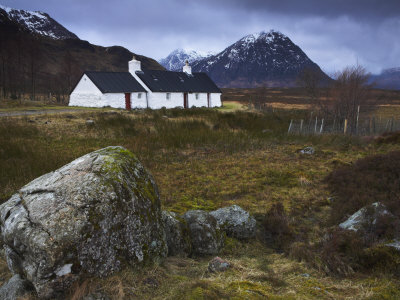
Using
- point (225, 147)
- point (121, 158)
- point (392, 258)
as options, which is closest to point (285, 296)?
point (392, 258)

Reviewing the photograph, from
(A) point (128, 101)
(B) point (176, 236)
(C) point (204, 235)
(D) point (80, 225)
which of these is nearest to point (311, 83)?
(A) point (128, 101)

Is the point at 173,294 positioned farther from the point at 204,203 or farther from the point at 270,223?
the point at 204,203

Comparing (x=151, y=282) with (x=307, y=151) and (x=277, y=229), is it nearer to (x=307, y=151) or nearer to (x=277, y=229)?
(x=277, y=229)

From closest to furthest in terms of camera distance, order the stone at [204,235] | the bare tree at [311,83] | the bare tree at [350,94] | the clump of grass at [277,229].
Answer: the stone at [204,235], the clump of grass at [277,229], the bare tree at [350,94], the bare tree at [311,83]

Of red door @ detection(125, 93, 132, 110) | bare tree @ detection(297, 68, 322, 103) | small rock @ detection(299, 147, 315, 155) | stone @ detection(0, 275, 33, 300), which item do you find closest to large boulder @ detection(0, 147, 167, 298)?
stone @ detection(0, 275, 33, 300)

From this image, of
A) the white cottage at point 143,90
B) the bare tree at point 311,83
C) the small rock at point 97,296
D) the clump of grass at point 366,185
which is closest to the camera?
the small rock at point 97,296

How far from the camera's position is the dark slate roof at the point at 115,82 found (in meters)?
34.1

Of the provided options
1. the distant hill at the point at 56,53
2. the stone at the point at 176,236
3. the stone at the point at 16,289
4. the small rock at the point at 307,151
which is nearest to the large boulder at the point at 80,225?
the stone at the point at 16,289

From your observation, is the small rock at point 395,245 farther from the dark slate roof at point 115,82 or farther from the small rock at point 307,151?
the dark slate roof at point 115,82

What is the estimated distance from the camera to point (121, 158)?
177 inches

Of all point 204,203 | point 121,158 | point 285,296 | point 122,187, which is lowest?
point 204,203

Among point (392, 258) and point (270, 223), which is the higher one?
point (392, 258)

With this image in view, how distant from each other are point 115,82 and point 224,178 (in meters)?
28.6

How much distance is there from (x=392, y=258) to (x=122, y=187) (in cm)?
376
